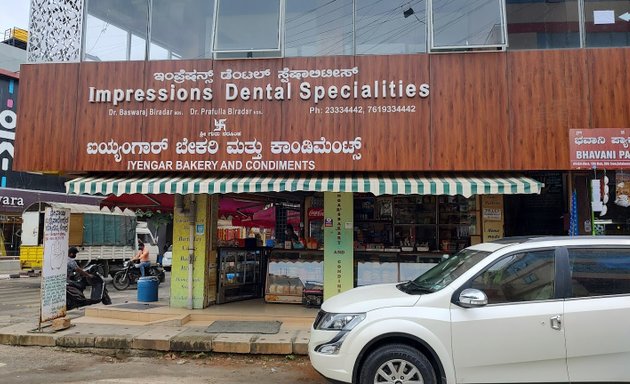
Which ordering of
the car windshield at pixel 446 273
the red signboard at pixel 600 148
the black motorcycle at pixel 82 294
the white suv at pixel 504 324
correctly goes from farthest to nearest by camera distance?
the black motorcycle at pixel 82 294
the red signboard at pixel 600 148
the car windshield at pixel 446 273
the white suv at pixel 504 324

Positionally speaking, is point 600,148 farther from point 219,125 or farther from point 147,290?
point 147,290

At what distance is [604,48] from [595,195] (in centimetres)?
274

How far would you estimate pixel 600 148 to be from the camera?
8641mm

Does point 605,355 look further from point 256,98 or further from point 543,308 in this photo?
point 256,98

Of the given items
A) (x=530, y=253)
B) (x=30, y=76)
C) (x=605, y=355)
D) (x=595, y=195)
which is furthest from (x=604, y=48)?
(x=30, y=76)

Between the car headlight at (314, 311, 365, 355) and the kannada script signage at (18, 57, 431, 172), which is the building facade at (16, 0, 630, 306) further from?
the car headlight at (314, 311, 365, 355)

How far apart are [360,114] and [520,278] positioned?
16.8 feet

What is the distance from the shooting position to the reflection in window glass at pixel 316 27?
9.60 m

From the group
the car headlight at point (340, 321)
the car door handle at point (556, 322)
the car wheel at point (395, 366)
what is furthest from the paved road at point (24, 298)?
the car door handle at point (556, 322)

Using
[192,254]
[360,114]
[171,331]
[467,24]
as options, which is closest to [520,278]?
[360,114]

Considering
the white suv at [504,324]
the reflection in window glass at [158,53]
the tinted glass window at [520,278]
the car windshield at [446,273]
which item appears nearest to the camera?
the white suv at [504,324]

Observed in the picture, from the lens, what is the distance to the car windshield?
16.5ft

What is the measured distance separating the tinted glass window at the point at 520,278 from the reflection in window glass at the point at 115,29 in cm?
811

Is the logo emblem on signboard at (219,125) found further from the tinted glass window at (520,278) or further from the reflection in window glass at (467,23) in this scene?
the tinted glass window at (520,278)
